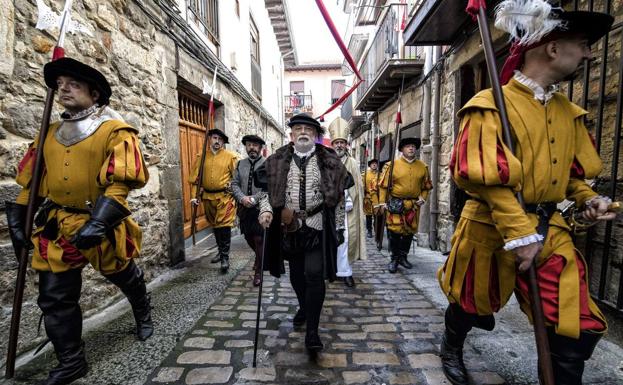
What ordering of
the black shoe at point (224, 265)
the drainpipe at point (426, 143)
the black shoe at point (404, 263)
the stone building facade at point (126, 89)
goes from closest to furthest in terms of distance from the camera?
the stone building facade at point (126, 89), the black shoe at point (224, 265), the black shoe at point (404, 263), the drainpipe at point (426, 143)

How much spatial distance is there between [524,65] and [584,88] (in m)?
1.41

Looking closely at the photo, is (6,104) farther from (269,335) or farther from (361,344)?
(361,344)

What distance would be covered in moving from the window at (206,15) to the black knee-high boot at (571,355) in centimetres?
622

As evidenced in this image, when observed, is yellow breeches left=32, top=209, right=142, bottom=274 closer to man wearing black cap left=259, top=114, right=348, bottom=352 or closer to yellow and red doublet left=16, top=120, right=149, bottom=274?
yellow and red doublet left=16, top=120, right=149, bottom=274

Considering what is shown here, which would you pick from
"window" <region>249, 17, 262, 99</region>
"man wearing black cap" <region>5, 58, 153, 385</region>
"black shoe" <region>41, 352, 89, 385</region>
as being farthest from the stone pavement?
"window" <region>249, 17, 262, 99</region>

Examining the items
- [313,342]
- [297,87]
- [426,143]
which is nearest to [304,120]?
[313,342]

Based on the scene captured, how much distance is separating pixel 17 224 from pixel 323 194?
6.21 feet

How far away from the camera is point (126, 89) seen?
11.6 ft

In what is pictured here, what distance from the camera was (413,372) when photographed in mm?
2092

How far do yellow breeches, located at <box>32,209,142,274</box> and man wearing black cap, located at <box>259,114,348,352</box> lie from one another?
91 centimetres

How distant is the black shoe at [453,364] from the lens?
1.96m

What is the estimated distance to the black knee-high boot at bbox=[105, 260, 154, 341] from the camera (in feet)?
7.74

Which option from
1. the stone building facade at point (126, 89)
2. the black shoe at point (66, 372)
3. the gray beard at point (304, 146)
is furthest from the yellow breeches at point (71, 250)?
the gray beard at point (304, 146)

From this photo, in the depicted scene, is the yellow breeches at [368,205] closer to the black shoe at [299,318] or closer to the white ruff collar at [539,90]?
the black shoe at [299,318]
